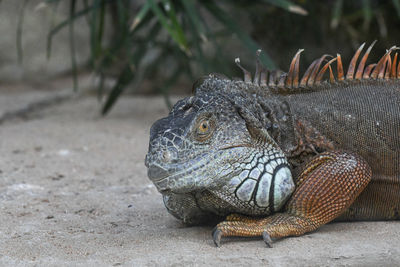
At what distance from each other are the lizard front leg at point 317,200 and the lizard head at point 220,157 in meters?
0.11

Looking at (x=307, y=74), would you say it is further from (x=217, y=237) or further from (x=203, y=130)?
(x=217, y=237)

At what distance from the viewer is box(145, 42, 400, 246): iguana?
4.64 metres

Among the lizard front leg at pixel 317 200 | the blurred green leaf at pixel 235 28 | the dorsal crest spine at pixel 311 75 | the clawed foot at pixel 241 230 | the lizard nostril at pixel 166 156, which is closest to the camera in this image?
the lizard nostril at pixel 166 156

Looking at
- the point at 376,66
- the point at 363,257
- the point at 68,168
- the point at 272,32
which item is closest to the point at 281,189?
the point at 363,257

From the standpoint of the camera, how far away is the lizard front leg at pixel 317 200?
4.74 m

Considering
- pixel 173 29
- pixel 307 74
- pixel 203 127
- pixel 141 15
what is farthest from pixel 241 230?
pixel 173 29

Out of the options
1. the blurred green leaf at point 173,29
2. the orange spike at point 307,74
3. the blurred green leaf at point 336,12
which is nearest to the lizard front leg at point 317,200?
the orange spike at point 307,74

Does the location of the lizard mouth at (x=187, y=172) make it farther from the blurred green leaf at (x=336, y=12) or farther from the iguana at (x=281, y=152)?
the blurred green leaf at (x=336, y=12)

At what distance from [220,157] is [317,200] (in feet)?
3.03

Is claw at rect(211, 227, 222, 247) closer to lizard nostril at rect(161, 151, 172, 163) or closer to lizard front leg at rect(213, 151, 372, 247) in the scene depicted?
lizard front leg at rect(213, 151, 372, 247)

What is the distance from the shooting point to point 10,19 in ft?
53.1

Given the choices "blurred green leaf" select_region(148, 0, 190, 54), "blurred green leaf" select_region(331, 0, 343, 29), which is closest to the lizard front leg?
"blurred green leaf" select_region(148, 0, 190, 54)

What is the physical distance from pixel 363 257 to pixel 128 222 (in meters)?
2.42

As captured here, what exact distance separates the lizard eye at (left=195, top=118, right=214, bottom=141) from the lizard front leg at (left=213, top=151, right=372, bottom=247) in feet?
2.42
